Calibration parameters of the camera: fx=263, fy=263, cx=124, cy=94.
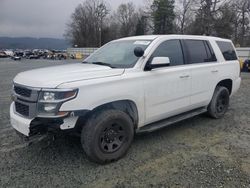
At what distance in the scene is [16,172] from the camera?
3.60 m

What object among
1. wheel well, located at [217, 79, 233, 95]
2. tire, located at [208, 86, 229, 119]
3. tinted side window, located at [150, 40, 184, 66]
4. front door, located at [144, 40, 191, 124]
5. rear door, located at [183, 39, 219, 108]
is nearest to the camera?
front door, located at [144, 40, 191, 124]

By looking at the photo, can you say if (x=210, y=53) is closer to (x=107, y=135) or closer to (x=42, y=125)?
(x=107, y=135)

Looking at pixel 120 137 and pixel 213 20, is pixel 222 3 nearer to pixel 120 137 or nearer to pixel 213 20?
pixel 213 20

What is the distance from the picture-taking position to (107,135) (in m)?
3.80

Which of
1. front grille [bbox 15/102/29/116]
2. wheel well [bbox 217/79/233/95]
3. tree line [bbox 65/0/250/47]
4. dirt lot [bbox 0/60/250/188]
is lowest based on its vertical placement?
dirt lot [bbox 0/60/250/188]

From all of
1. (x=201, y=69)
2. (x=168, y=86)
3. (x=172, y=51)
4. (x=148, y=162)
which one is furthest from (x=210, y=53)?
(x=148, y=162)

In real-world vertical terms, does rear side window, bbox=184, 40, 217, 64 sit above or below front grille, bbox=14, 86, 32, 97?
above

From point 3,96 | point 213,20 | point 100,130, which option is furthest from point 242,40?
point 100,130

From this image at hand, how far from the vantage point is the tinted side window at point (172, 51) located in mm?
4525

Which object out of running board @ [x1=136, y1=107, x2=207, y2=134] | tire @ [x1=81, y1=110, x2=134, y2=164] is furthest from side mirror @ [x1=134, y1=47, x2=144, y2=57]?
running board @ [x1=136, y1=107, x2=207, y2=134]

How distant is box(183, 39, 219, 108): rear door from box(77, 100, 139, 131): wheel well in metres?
1.46

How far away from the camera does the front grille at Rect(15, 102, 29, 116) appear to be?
11.6 feet

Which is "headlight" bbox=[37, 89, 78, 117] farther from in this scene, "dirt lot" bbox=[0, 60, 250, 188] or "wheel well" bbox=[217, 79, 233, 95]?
"wheel well" bbox=[217, 79, 233, 95]

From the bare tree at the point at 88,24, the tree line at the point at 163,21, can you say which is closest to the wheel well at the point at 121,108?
the tree line at the point at 163,21
